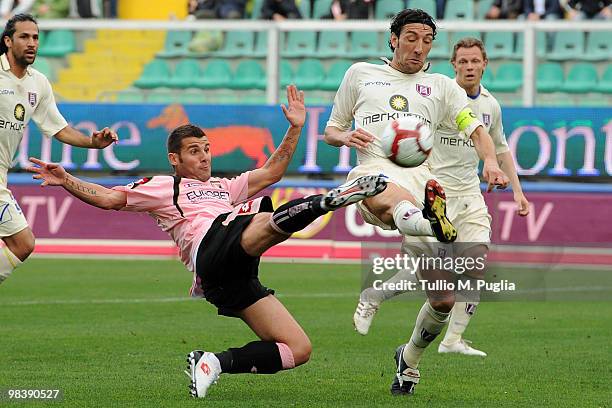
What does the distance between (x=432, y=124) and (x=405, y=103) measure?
246mm

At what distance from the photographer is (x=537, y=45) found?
20.2 metres

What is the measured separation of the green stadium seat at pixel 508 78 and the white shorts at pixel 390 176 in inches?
462

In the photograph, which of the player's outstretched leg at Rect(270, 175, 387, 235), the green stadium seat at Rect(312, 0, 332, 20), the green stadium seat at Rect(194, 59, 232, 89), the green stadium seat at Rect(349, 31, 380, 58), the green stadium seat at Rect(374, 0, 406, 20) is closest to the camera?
the player's outstretched leg at Rect(270, 175, 387, 235)

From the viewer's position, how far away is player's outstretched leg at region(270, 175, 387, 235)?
695 cm

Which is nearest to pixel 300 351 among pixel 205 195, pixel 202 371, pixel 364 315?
pixel 202 371

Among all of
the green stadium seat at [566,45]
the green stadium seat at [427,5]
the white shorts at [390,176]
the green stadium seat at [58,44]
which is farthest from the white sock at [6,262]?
the green stadium seat at [427,5]

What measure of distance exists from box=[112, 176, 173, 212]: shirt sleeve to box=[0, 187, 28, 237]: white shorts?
7.43 feet

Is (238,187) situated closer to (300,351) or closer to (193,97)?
(300,351)

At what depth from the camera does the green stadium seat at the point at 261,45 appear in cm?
2077

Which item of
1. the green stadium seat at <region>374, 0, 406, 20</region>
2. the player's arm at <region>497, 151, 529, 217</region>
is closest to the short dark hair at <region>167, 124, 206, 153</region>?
the player's arm at <region>497, 151, 529, 217</region>

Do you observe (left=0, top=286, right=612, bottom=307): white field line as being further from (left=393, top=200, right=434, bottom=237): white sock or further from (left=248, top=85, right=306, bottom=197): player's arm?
(left=393, top=200, right=434, bottom=237): white sock

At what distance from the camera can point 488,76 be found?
21.2 m

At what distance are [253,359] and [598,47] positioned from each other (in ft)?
47.4

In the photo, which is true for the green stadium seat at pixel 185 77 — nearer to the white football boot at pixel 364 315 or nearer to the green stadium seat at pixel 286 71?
the green stadium seat at pixel 286 71
